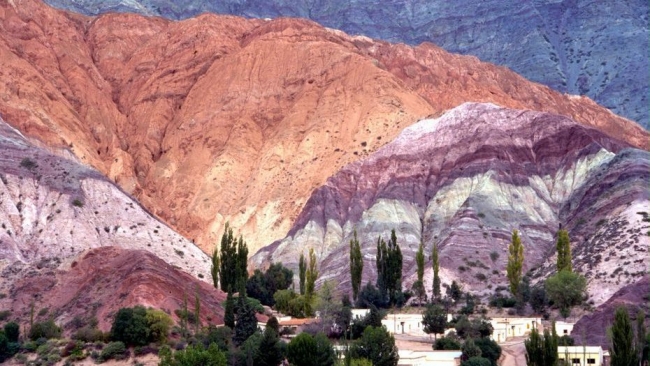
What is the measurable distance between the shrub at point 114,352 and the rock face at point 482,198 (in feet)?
111

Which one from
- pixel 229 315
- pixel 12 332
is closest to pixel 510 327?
pixel 229 315

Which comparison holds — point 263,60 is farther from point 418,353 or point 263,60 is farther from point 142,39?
point 418,353

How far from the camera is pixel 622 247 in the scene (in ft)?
288

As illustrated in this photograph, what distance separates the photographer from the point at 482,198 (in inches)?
4323

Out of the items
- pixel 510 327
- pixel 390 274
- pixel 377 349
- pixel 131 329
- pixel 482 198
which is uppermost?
pixel 482 198

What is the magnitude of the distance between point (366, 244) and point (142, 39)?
71042mm

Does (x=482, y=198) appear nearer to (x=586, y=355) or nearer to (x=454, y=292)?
(x=454, y=292)

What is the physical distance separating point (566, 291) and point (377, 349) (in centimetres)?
2396

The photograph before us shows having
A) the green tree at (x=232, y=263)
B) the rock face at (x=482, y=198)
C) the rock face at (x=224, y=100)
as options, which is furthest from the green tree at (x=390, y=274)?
the rock face at (x=224, y=100)

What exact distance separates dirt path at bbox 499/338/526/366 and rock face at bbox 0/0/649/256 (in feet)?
172

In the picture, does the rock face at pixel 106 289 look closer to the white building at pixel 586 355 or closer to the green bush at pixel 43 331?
the green bush at pixel 43 331

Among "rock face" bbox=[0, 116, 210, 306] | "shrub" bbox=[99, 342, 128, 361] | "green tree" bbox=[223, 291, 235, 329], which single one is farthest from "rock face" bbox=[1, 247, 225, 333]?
"rock face" bbox=[0, 116, 210, 306]

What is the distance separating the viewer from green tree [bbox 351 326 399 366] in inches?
2398

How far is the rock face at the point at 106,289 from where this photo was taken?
7444 cm
